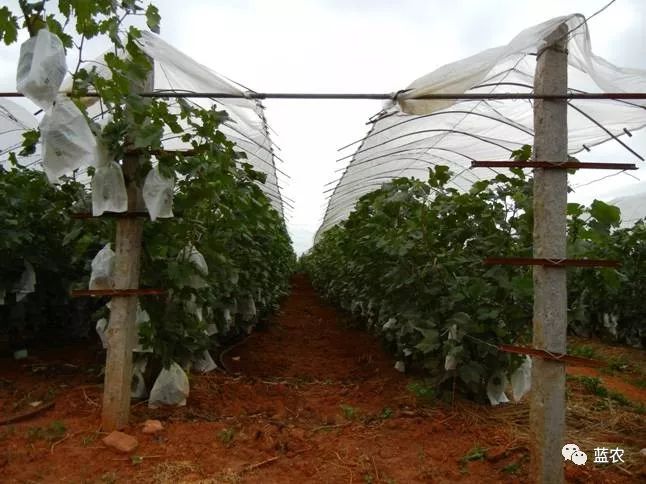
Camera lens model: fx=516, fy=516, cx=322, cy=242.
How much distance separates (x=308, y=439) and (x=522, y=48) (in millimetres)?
2383

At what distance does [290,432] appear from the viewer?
122 inches

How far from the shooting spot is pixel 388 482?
2568mm

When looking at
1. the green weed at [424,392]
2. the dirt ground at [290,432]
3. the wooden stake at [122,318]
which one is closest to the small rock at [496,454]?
the dirt ground at [290,432]

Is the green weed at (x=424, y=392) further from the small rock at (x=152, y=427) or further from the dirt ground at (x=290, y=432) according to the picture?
the small rock at (x=152, y=427)

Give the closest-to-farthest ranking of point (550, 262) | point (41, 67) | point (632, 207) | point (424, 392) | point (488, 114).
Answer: point (41, 67)
point (550, 262)
point (424, 392)
point (488, 114)
point (632, 207)

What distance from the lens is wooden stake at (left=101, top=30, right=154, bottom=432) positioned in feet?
9.67

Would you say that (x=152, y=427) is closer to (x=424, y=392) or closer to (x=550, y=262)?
(x=424, y=392)

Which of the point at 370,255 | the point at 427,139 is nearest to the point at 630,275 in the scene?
the point at 427,139

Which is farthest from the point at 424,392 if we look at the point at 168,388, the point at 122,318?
Result: the point at 122,318

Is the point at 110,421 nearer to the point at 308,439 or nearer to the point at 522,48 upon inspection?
the point at 308,439

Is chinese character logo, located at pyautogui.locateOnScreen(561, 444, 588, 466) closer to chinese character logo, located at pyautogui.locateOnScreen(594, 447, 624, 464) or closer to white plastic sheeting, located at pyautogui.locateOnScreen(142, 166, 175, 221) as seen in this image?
chinese character logo, located at pyautogui.locateOnScreen(594, 447, 624, 464)

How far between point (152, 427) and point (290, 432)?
0.80 metres

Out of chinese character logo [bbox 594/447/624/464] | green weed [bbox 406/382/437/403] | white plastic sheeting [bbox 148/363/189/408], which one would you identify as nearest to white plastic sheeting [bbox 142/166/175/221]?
white plastic sheeting [bbox 148/363/189/408]

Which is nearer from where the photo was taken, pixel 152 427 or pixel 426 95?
pixel 426 95
